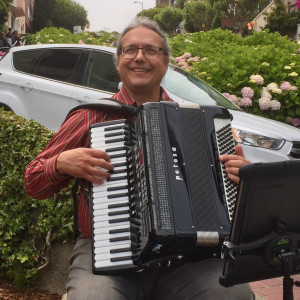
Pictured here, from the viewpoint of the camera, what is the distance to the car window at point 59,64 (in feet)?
22.0

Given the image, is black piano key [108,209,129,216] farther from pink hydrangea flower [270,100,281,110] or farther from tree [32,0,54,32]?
tree [32,0,54,32]

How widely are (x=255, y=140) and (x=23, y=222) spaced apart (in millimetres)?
2707

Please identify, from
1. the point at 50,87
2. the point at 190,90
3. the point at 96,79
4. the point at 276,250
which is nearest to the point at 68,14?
→ the point at 50,87

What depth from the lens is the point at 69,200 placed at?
3.40m

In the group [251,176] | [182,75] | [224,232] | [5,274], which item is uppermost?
[251,176]

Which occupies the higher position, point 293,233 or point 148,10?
point 293,233

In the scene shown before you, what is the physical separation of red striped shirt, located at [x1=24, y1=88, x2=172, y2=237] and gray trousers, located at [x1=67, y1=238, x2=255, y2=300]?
0.17m

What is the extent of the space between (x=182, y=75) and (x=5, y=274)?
353cm

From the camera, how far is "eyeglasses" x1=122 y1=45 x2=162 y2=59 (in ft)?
9.08

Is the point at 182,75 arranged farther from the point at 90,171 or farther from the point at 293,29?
the point at 293,29

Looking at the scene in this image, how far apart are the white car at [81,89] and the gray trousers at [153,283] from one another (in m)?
3.10

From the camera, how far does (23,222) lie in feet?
11.4

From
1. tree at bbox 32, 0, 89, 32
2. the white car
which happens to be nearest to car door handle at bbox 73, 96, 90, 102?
the white car

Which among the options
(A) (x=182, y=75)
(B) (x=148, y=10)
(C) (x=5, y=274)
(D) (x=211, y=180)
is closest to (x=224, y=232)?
(D) (x=211, y=180)
